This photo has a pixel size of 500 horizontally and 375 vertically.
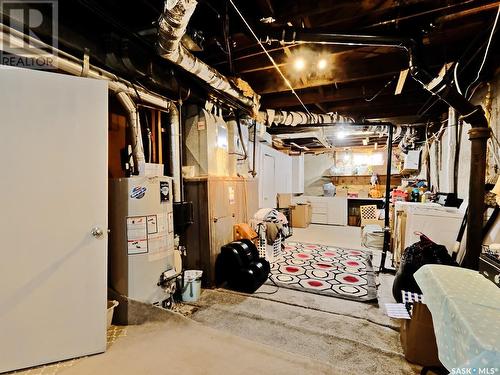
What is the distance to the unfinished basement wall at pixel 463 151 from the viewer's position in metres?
2.30

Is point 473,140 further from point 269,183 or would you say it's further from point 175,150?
point 269,183

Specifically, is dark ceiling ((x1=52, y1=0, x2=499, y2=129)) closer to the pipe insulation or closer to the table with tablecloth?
the pipe insulation

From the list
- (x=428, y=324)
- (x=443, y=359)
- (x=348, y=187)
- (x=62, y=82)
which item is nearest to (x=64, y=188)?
(x=62, y=82)

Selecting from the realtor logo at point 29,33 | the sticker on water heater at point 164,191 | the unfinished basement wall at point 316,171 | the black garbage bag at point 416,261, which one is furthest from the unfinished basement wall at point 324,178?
the realtor logo at point 29,33

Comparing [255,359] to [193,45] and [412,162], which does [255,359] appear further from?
[412,162]

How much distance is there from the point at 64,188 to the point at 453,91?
3.00m

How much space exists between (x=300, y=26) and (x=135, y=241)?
2.32 metres

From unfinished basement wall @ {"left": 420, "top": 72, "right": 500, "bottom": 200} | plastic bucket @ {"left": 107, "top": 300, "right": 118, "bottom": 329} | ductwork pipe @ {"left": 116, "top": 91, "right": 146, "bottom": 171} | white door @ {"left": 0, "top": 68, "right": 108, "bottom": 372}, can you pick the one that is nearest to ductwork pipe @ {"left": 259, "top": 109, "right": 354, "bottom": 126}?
unfinished basement wall @ {"left": 420, "top": 72, "right": 500, "bottom": 200}

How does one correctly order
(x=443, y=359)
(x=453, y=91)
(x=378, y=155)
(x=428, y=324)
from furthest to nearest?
1. (x=378, y=155)
2. (x=453, y=91)
3. (x=428, y=324)
4. (x=443, y=359)

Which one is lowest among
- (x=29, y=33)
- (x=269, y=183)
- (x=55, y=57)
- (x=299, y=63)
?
(x=269, y=183)

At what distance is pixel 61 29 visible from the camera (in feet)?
5.80

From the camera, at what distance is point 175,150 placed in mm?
2744

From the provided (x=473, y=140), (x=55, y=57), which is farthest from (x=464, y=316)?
(x=55, y=57)

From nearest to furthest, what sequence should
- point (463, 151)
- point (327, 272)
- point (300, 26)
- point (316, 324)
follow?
1. point (300, 26)
2. point (316, 324)
3. point (463, 151)
4. point (327, 272)
